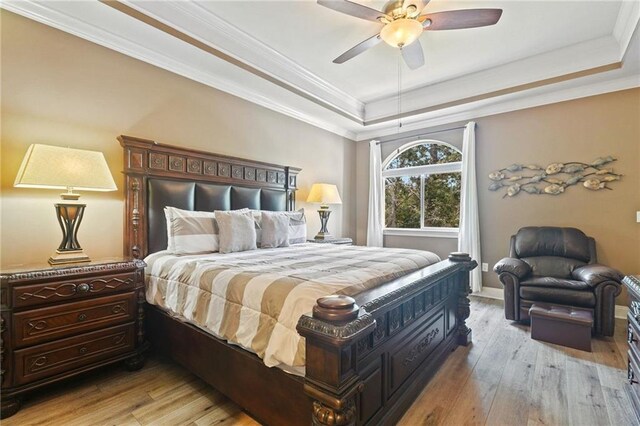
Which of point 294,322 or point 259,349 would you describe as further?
point 259,349

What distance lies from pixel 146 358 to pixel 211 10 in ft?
10.2

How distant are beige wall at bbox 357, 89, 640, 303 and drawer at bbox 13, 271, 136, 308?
4438 mm

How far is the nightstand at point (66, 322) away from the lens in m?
1.75

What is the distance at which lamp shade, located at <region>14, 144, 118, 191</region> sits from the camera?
1.92m

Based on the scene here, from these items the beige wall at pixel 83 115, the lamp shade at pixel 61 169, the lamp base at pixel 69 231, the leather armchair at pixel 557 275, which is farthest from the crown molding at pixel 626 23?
the lamp base at pixel 69 231

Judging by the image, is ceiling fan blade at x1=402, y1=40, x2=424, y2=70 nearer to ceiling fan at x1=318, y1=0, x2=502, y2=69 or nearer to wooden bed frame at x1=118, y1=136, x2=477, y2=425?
ceiling fan at x1=318, y1=0, x2=502, y2=69

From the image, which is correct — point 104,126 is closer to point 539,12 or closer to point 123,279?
point 123,279

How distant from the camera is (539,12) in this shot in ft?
9.09

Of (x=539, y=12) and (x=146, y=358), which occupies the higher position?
(x=539, y=12)

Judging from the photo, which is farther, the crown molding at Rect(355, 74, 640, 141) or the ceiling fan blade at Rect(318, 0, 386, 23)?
the crown molding at Rect(355, 74, 640, 141)

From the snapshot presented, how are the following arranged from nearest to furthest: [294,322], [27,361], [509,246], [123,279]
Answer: [294,322] → [27,361] → [123,279] → [509,246]

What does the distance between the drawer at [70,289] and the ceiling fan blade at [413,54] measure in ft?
9.72

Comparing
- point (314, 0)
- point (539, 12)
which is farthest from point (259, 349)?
point (539, 12)

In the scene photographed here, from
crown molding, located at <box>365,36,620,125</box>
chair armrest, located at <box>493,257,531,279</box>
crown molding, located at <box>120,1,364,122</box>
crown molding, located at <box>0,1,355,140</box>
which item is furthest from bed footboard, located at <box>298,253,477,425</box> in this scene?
crown molding, located at <box>0,1,355,140</box>
